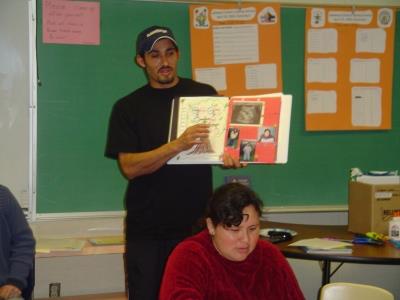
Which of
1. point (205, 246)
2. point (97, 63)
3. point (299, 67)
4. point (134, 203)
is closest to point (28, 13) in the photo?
point (97, 63)

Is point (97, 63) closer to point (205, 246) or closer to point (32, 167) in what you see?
point (32, 167)

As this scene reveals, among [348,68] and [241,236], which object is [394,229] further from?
[241,236]

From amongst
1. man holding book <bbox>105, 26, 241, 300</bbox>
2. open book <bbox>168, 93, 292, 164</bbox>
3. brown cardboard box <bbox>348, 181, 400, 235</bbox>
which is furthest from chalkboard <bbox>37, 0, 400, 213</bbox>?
open book <bbox>168, 93, 292, 164</bbox>

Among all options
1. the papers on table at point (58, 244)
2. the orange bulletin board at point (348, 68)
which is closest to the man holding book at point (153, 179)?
the papers on table at point (58, 244)

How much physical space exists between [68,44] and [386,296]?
2135 millimetres

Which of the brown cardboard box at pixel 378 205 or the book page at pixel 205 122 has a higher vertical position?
the book page at pixel 205 122

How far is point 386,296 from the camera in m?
1.89

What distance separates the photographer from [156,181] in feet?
7.22

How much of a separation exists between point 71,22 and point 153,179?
49.9 inches

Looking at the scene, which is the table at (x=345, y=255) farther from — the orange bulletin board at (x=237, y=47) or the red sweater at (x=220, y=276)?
the orange bulletin board at (x=237, y=47)

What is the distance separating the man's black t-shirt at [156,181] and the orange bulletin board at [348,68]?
135 cm

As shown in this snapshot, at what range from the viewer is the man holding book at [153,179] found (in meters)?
2.17

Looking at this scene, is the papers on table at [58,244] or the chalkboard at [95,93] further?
the chalkboard at [95,93]

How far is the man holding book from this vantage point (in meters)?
2.17
